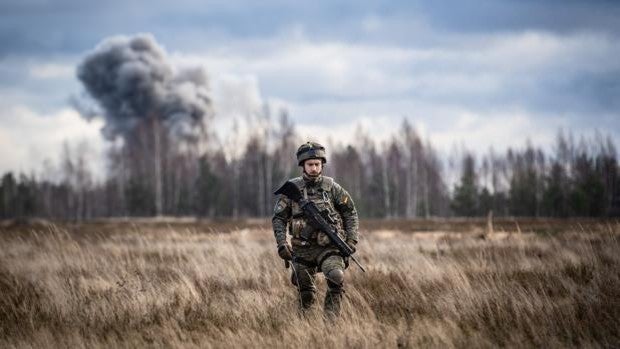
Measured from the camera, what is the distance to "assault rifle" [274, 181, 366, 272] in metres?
5.03

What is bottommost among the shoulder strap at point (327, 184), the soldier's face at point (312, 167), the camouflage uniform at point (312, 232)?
the camouflage uniform at point (312, 232)

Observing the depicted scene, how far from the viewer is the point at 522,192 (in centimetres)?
5794

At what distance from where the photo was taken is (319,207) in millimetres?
5172

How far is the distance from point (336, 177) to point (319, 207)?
50841 mm

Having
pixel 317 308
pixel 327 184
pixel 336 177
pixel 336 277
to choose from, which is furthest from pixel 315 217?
pixel 336 177

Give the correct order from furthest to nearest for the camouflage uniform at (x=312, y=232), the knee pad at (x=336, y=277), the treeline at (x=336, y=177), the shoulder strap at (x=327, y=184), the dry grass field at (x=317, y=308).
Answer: the treeline at (x=336, y=177) < the shoulder strap at (x=327, y=184) < the camouflage uniform at (x=312, y=232) < the knee pad at (x=336, y=277) < the dry grass field at (x=317, y=308)

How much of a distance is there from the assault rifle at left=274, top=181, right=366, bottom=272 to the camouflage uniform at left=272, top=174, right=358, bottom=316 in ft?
0.18

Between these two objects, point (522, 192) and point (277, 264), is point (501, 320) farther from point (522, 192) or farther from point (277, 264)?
point (522, 192)

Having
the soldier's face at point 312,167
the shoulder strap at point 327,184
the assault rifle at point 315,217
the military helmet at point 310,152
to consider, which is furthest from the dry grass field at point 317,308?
the military helmet at point 310,152

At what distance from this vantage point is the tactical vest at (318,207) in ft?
16.8

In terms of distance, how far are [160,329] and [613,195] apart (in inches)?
2593

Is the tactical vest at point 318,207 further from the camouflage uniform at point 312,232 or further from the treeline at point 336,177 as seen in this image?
the treeline at point 336,177

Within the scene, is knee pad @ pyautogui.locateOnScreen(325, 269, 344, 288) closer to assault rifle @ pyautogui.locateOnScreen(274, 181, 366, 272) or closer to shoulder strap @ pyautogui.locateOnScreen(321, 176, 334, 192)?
assault rifle @ pyautogui.locateOnScreen(274, 181, 366, 272)

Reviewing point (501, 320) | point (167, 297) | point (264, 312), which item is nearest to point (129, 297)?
point (167, 297)
